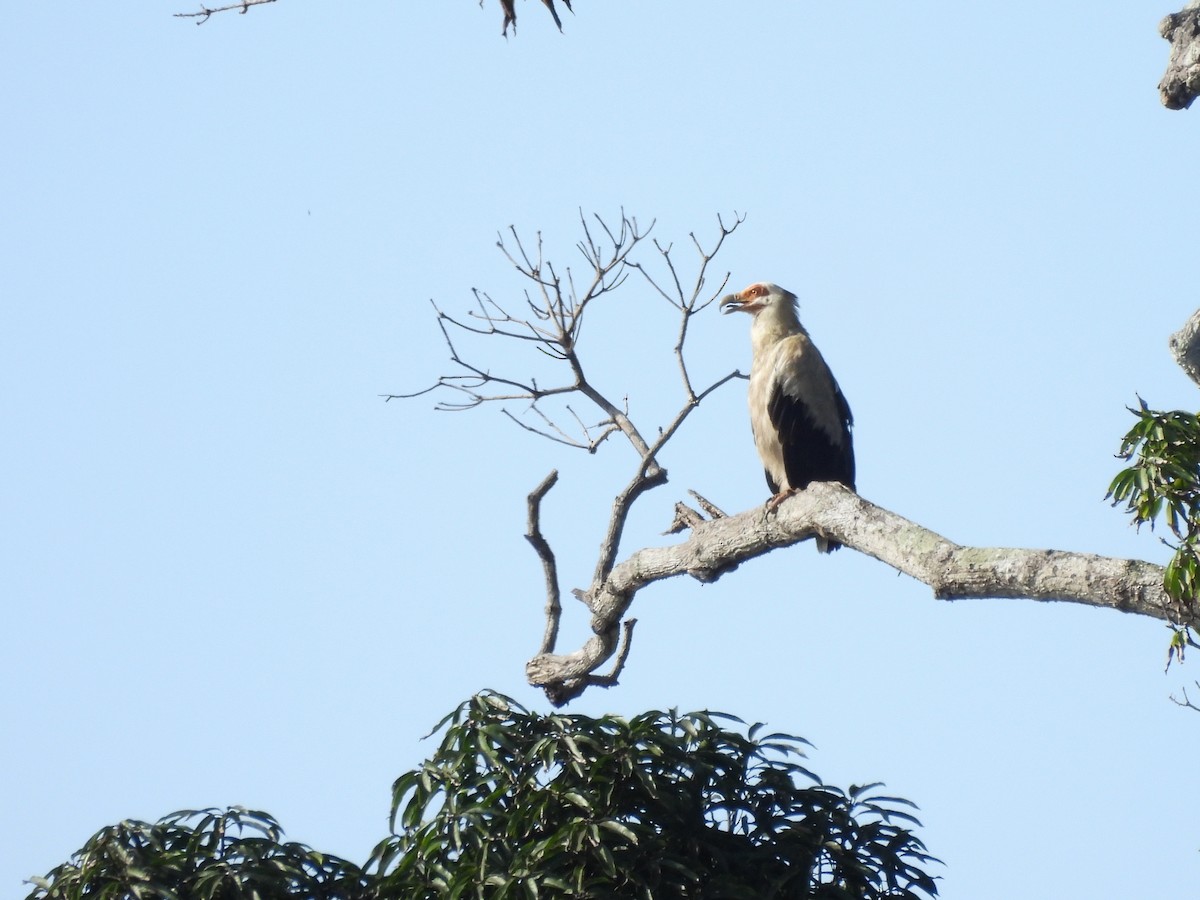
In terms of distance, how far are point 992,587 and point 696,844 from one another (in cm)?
109

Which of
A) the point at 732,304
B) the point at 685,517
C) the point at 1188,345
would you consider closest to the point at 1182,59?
the point at 1188,345

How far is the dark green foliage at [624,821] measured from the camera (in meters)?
3.46

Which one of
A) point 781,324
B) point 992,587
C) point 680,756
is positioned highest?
point 781,324

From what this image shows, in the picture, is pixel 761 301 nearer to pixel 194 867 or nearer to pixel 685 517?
pixel 685 517

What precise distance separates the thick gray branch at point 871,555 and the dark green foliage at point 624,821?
70cm

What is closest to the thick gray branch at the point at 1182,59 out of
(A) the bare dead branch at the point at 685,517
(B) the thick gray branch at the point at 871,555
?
(B) the thick gray branch at the point at 871,555

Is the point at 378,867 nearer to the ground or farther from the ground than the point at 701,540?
nearer to the ground

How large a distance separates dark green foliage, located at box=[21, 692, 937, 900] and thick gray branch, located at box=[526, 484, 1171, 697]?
0.69 m

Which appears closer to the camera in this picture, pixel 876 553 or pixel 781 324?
pixel 876 553

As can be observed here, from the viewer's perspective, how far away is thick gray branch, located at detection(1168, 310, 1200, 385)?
13.6ft

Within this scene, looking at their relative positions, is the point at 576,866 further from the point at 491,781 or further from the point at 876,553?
the point at 876,553

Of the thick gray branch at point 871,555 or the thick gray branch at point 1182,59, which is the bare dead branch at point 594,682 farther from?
the thick gray branch at point 1182,59

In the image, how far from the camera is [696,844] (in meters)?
3.60

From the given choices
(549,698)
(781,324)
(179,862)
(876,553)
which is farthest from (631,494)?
(179,862)
